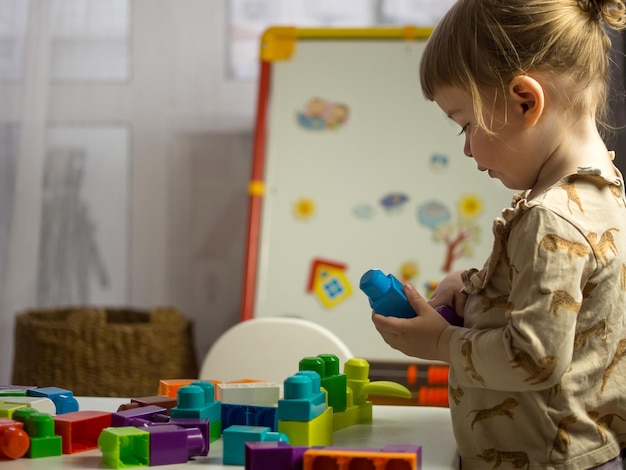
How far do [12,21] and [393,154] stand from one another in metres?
1.03

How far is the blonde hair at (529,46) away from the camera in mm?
772

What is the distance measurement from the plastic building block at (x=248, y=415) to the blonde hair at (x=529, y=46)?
12.3 inches

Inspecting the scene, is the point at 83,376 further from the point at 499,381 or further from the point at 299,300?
the point at 499,381

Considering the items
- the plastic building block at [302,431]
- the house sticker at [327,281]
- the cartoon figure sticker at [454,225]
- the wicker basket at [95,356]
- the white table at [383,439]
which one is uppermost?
the cartoon figure sticker at [454,225]

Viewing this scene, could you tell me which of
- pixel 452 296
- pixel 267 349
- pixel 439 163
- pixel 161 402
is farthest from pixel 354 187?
pixel 161 402

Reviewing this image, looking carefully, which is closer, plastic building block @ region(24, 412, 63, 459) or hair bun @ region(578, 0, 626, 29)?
plastic building block @ region(24, 412, 63, 459)

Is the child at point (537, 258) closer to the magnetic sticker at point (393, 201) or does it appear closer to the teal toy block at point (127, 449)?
the teal toy block at point (127, 449)

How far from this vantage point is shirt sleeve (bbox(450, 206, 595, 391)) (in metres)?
0.67

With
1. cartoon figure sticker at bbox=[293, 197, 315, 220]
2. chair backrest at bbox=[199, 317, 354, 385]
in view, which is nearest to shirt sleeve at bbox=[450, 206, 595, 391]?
chair backrest at bbox=[199, 317, 354, 385]

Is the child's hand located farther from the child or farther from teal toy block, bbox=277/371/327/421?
teal toy block, bbox=277/371/327/421

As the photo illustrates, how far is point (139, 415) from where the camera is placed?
2.43 feet

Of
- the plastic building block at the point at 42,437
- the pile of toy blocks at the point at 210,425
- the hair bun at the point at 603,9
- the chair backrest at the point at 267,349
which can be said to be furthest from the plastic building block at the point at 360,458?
the chair backrest at the point at 267,349

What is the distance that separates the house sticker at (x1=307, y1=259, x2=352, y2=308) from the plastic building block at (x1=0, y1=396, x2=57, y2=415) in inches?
47.0

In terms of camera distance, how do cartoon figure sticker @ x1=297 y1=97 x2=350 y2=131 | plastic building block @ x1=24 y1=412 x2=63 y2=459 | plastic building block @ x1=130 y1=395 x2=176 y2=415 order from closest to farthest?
1. plastic building block @ x1=24 y1=412 x2=63 y2=459
2. plastic building block @ x1=130 y1=395 x2=176 y2=415
3. cartoon figure sticker @ x1=297 y1=97 x2=350 y2=131
